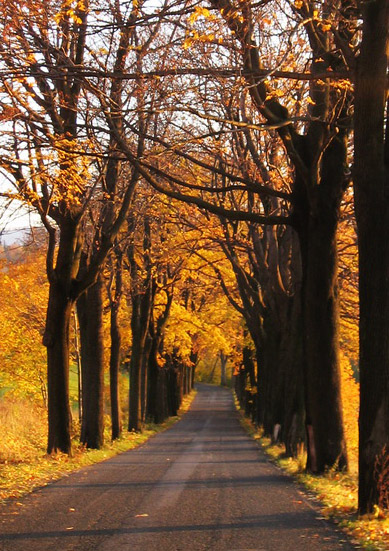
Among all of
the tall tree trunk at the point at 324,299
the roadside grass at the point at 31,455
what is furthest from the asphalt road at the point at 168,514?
the tall tree trunk at the point at 324,299

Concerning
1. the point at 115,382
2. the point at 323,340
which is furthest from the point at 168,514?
the point at 115,382

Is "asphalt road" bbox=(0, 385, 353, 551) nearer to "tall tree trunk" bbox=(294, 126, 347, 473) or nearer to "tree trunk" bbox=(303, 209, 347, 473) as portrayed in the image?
"tree trunk" bbox=(303, 209, 347, 473)

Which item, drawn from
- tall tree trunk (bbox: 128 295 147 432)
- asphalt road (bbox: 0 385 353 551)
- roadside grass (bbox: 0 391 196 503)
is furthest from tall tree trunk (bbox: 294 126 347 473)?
tall tree trunk (bbox: 128 295 147 432)

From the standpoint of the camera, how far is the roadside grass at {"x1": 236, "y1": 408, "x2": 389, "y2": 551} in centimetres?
798

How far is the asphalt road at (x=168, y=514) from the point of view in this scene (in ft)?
25.6

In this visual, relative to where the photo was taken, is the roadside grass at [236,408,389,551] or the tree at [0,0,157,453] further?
the tree at [0,0,157,453]

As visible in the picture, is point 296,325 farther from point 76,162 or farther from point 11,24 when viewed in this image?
point 11,24

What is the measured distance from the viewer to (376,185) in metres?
9.80

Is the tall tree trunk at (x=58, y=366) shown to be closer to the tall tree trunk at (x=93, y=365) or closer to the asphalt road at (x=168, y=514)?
the asphalt road at (x=168, y=514)

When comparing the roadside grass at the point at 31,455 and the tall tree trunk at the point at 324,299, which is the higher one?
the tall tree trunk at the point at 324,299

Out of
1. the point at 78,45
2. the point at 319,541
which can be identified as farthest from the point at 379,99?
the point at 78,45

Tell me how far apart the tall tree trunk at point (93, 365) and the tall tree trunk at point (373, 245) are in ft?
43.3

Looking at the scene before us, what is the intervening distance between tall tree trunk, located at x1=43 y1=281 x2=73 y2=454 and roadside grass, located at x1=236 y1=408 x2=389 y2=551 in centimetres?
510

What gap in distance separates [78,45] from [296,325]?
897 centimetres
